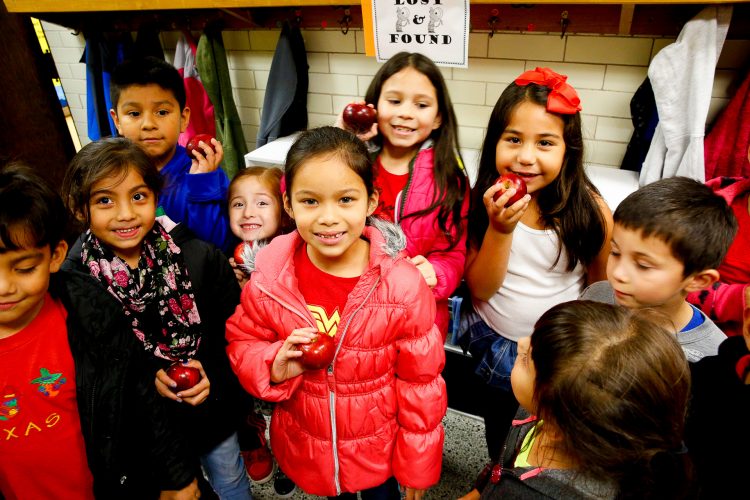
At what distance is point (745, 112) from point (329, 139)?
2.00 meters

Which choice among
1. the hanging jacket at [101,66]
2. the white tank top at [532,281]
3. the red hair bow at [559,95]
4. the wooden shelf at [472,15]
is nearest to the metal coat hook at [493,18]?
the wooden shelf at [472,15]

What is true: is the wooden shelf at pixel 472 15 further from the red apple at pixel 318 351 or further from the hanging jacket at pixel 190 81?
the red apple at pixel 318 351

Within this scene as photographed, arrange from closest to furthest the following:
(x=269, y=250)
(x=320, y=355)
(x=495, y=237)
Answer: (x=320, y=355)
(x=269, y=250)
(x=495, y=237)

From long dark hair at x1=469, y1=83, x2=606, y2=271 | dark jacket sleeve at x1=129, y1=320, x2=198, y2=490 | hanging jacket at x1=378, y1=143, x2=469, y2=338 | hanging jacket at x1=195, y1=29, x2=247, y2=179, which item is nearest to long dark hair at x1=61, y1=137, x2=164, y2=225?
dark jacket sleeve at x1=129, y1=320, x2=198, y2=490

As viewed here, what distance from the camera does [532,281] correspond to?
1.52 meters

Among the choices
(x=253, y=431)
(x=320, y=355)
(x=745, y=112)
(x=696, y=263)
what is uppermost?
(x=745, y=112)

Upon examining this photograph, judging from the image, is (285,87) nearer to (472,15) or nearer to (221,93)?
(221,93)

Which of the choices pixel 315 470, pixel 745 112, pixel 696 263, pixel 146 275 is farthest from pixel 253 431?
pixel 745 112

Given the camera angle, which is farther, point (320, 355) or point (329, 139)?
point (329, 139)

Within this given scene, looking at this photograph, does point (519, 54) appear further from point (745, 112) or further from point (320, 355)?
point (320, 355)

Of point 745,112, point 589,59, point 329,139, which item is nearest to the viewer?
point 329,139

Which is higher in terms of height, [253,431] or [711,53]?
[711,53]

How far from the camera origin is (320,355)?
106 centimetres

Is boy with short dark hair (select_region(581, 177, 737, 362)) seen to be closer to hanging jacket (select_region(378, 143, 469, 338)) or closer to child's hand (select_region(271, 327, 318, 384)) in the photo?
hanging jacket (select_region(378, 143, 469, 338))
